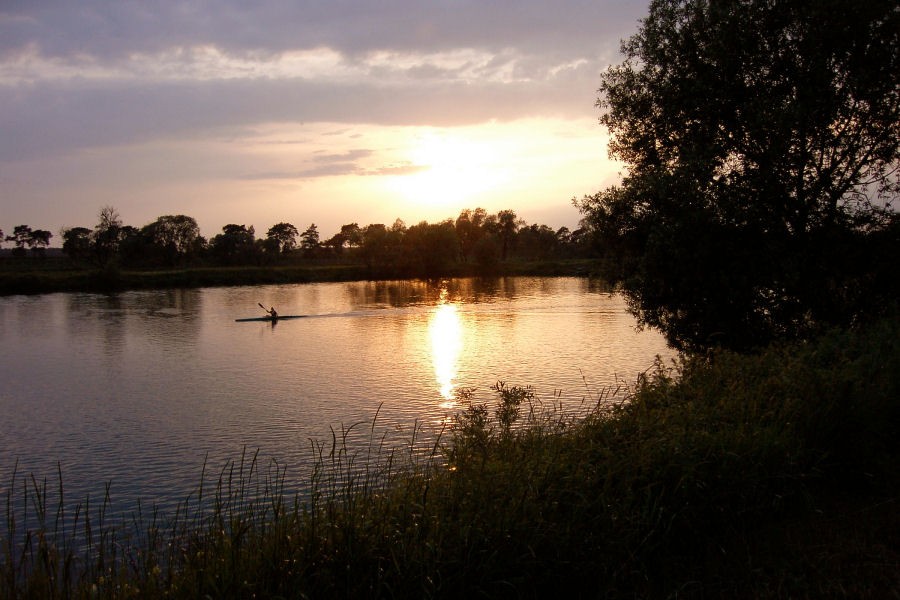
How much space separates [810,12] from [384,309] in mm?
49507

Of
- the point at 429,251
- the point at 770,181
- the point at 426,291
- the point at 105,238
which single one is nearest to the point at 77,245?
the point at 105,238

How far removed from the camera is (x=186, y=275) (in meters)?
102

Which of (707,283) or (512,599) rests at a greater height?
(707,283)

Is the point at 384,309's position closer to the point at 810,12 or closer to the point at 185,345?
the point at 185,345

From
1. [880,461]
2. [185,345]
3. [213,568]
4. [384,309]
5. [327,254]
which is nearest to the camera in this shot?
[213,568]

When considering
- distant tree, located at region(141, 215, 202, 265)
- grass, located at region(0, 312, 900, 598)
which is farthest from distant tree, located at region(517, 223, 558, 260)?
grass, located at region(0, 312, 900, 598)

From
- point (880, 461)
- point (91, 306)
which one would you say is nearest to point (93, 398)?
point (880, 461)

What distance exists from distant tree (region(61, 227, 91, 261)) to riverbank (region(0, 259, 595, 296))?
330 cm

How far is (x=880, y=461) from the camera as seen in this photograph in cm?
890

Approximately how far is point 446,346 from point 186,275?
242 feet

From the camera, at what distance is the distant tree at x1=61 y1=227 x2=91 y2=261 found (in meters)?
130

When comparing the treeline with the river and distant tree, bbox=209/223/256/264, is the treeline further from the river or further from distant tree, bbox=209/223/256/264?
the river

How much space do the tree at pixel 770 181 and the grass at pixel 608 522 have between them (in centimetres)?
931

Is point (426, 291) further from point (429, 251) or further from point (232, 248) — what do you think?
point (232, 248)
